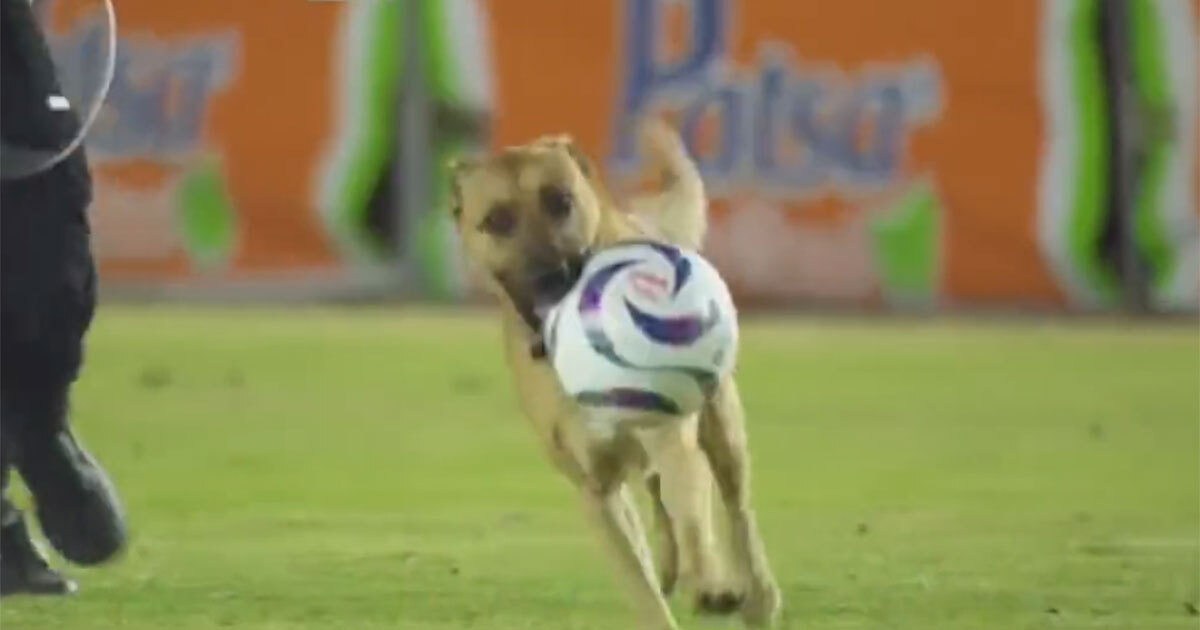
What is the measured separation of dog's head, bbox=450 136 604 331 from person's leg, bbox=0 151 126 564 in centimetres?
101

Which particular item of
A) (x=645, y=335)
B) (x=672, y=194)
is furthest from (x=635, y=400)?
(x=672, y=194)

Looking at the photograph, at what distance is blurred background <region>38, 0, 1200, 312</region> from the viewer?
17.7 metres

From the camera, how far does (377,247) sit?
18.3 metres

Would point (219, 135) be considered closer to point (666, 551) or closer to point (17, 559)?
point (17, 559)

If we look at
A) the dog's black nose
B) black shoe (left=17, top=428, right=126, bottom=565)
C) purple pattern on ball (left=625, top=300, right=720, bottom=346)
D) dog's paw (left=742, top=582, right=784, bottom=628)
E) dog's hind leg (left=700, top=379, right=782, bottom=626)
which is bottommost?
black shoe (left=17, top=428, right=126, bottom=565)

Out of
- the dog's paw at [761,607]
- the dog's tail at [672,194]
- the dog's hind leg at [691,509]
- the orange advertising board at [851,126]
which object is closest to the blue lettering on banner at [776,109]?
the orange advertising board at [851,126]

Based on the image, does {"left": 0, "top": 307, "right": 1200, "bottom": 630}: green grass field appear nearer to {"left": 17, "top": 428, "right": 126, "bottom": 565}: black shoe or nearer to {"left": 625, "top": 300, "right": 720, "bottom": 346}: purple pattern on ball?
{"left": 17, "top": 428, "right": 126, "bottom": 565}: black shoe

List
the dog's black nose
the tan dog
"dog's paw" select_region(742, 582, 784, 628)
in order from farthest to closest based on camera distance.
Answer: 1. "dog's paw" select_region(742, 582, 784, 628)
2. the dog's black nose
3. the tan dog

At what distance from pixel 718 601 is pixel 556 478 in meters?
4.53

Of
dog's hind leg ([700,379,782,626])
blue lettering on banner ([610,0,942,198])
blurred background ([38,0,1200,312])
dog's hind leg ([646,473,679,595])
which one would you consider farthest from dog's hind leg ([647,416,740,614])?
blue lettering on banner ([610,0,942,198])

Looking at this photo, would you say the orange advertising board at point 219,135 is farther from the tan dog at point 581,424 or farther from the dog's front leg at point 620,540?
the dog's front leg at point 620,540

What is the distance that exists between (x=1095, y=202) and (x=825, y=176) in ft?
4.24

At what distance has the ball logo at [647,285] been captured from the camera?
7.01 meters

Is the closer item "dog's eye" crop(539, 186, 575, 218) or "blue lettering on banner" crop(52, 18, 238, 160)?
"dog's eye" crop(539, 186, 575, 218)
